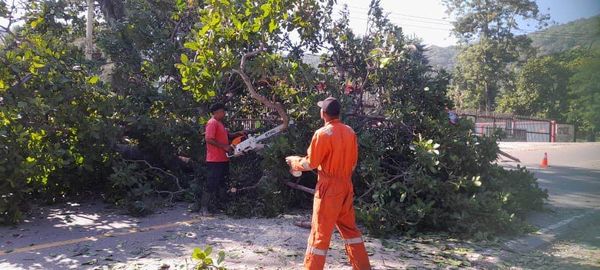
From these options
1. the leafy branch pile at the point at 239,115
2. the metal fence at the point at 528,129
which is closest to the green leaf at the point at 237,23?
the leafy branch pile at the point at 239,115

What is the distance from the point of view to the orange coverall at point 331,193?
4.08 metres

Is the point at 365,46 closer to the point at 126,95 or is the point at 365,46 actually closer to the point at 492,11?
the point at 126,95

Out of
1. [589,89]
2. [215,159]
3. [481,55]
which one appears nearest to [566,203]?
[589,89]

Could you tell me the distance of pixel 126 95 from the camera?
7902 millimetres

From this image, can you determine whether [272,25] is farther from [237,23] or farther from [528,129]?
[528,129]

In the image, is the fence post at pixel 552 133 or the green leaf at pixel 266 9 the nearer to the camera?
the green leaf at pixel 266 9

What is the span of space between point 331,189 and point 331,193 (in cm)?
4

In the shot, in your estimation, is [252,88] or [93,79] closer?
[93,79]

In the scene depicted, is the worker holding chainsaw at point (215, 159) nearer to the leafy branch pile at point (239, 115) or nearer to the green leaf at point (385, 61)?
the leafy branch pile at point (239, 115)

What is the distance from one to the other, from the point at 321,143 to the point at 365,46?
3.70m

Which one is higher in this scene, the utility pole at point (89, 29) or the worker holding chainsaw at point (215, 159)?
the utility pole at point (89, 29)

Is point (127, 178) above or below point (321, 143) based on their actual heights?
below

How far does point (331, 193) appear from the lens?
4156mm

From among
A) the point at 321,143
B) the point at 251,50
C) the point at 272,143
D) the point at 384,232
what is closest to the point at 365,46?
the point at 251,50
